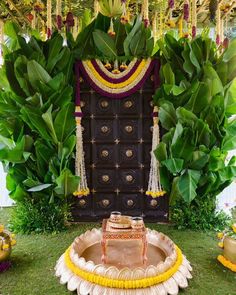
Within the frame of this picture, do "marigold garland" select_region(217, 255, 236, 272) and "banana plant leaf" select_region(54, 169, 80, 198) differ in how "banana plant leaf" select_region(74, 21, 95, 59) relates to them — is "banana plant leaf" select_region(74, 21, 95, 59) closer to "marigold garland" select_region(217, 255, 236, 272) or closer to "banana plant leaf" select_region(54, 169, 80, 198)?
"banana plant leaf" select_region(54, 169, 80, 198)

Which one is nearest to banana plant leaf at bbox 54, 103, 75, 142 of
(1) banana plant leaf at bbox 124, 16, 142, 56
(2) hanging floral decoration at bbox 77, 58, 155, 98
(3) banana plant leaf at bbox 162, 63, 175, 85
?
(2) hanging floral decoration at bbox 77, 58, 155, 98

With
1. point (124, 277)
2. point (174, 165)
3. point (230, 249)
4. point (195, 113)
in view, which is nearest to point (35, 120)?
point (174, 165)

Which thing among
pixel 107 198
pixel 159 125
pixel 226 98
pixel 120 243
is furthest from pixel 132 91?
pixel 120 243

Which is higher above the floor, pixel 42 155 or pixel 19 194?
pixel 42 155

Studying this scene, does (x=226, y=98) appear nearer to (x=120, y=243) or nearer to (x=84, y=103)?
(x=84, y=103)

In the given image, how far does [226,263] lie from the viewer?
2.42 meters

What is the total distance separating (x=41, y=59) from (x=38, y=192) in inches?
47.9

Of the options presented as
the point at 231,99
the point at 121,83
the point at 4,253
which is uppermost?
the point at 121,83

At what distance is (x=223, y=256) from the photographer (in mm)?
2488

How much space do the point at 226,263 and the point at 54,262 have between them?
1262 mm

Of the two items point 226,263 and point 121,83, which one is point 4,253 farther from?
point 121,83

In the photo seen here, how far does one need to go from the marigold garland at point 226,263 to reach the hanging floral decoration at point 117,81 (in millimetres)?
860

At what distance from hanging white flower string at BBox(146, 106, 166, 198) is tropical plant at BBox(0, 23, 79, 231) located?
2.34 ft

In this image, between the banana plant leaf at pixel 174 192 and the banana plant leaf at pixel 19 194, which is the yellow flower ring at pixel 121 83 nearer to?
the banana plant leaf at pixel 174 192
